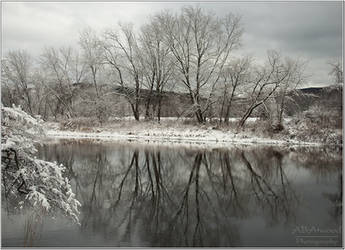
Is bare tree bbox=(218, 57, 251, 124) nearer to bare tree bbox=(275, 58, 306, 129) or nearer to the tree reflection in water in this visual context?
bare tree bbox=(275, 58, 306, 129)

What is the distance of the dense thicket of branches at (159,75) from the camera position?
32.8 meters

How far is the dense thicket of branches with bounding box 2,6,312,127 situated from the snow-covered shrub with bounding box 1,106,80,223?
2408cm

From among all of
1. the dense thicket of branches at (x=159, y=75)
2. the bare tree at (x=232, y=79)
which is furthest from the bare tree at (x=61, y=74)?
the bare tree at (x=232, y=79)

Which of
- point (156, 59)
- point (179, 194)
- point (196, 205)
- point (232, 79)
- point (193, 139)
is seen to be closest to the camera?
point (196, 205)

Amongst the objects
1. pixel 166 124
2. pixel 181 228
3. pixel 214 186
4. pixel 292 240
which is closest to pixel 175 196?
pixel 214 186

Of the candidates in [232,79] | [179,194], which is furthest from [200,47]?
[179,194]

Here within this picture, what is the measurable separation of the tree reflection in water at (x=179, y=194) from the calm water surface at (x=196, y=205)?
26 mm

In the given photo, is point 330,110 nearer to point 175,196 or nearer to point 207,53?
point 207,53

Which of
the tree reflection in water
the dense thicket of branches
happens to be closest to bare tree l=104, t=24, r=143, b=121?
the dense thicket of branches

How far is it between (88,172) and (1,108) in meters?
9.72

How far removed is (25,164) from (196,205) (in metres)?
5.41

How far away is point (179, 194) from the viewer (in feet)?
38.6

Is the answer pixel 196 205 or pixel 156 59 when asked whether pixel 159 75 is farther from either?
pixel 196 205

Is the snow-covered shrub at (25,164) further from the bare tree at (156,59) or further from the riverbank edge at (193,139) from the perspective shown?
the bare tree at (156,59)
